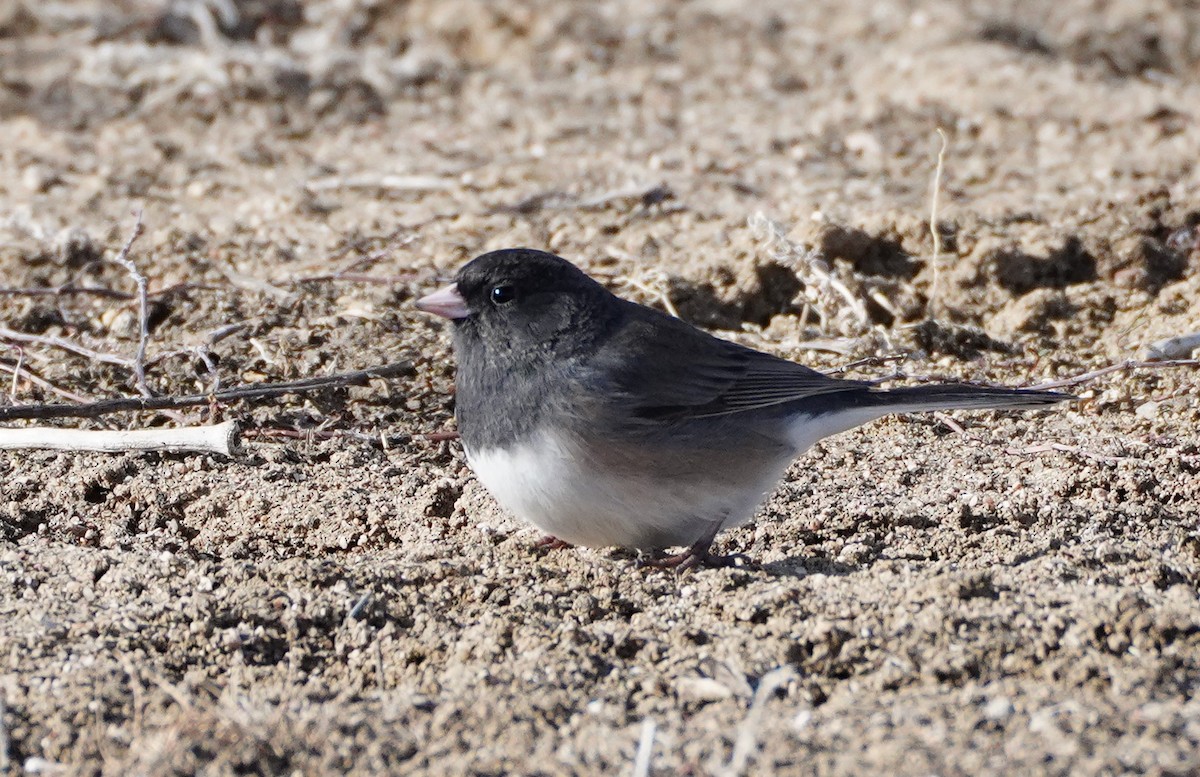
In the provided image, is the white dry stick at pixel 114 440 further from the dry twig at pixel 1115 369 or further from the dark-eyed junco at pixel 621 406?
the dry twig at pixel 1115 369

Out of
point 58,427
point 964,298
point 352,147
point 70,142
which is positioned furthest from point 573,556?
point 70,142

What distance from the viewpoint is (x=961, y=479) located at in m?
3.84

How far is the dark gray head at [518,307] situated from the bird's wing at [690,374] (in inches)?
3.8

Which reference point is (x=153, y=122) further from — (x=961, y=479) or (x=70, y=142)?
(x=961, y=479)

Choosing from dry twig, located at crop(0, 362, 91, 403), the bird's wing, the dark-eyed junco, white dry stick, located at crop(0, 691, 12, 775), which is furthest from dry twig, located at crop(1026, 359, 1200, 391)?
white dry stick, located at crop(0, 691, 12, 775)

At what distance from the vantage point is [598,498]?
327cm

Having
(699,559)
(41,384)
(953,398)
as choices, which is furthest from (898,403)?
(41,384)

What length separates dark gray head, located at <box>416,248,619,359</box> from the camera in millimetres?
3521

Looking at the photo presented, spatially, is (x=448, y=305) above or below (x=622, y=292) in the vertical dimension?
above

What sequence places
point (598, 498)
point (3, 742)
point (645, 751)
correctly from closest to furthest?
point (645, 751) → point (3, 742) → point (598, 498)

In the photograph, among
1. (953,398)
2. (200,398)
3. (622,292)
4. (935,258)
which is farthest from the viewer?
(622,292)

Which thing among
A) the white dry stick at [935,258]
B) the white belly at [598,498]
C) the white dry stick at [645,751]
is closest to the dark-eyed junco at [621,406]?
the white belly at [598,498]

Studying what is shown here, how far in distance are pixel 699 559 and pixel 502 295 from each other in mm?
803

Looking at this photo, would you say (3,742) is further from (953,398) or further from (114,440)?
(953,398)
